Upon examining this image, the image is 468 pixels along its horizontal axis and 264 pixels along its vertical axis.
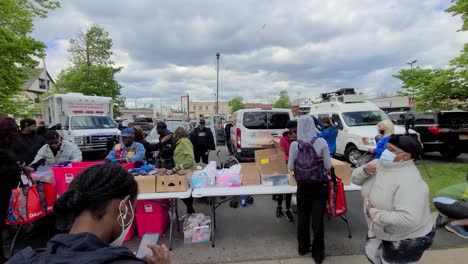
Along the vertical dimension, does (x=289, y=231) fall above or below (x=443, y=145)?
below

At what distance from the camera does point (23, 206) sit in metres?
3.42

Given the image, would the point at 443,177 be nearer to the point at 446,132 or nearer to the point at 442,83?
the point at 442,83

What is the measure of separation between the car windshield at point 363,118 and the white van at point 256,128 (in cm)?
242

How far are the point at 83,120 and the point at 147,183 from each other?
1134 centimetres

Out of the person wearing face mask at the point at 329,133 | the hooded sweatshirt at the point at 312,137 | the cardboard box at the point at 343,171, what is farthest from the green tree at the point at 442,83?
the hooded sweatshirt at the point at 312,137

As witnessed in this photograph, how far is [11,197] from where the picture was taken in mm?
3357

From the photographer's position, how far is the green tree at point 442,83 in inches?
268

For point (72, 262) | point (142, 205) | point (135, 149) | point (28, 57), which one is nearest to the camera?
point (72, 262)

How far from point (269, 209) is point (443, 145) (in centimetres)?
812

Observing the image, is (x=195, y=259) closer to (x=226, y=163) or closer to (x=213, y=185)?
(x=213, y=185)

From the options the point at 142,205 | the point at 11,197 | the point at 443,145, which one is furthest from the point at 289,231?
the point at 443,145

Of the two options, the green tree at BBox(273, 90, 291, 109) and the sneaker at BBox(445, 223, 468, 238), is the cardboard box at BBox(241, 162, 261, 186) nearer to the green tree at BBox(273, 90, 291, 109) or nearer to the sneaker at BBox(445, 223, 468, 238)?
the sneaker at BBox(445, 223, 468, 238)

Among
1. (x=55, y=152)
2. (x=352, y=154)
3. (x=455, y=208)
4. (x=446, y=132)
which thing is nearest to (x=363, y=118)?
(x=352, y=154)

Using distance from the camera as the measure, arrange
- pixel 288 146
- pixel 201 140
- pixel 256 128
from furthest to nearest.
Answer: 1. pixel 256 128
2. pixel 201 140
3. pixel 288 146
